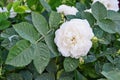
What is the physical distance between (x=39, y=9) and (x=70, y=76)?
416 millimetres

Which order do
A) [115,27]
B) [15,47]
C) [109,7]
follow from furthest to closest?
[109,7] < [115,27] < [15,47]

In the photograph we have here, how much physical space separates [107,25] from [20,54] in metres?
0.34

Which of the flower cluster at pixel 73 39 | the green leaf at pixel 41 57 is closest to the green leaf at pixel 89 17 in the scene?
the flower cluster at pixel 73 39

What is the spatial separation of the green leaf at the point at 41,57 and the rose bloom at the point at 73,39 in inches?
1.8

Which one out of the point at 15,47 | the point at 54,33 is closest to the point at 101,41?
the point at 54,33

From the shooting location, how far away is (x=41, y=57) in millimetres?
1174

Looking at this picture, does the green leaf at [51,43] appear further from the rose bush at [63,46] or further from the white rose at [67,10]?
the white rose at [67,10]

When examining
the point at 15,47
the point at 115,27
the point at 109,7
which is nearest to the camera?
the point at 15,47

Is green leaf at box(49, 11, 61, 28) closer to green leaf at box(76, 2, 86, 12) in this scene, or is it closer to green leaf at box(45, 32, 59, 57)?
green leaf at box(45, 32, 59, 57)

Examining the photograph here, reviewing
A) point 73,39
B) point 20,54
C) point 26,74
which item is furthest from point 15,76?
point 73,39

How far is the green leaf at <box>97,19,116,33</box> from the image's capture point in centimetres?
127

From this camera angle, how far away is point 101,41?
1301 millimetres

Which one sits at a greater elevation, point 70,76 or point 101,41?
point 101,41

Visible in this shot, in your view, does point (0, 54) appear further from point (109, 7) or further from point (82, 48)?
point (109, 7)
